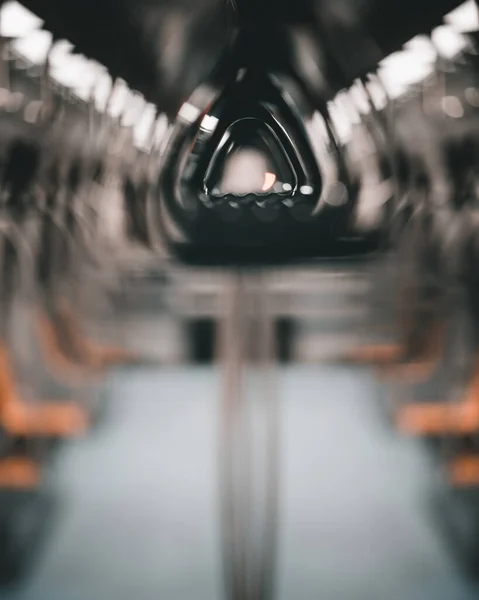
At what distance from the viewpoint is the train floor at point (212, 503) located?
555mm

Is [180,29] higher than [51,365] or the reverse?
higher

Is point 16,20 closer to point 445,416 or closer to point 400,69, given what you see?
point 400,69

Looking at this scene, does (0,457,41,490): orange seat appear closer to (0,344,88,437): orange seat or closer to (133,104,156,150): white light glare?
(0,344,88,437): orange seat

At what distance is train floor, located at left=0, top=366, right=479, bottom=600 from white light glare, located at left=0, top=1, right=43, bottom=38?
39 centimetres

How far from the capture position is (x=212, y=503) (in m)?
0.60

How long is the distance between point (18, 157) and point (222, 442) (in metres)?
0.31

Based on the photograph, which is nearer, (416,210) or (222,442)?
(416,210)

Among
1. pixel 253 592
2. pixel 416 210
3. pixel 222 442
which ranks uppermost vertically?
pixel 416 210

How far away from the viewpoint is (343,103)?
0.68ft

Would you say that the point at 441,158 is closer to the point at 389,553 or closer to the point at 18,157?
the point at 18,157

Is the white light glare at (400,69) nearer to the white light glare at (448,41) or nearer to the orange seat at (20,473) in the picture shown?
the white light glare at (448,41)

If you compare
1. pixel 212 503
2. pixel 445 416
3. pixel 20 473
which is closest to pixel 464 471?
pixel 445 416

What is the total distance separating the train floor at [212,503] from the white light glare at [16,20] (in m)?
0.39

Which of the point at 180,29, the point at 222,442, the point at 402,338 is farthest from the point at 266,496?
the point at 180,29
